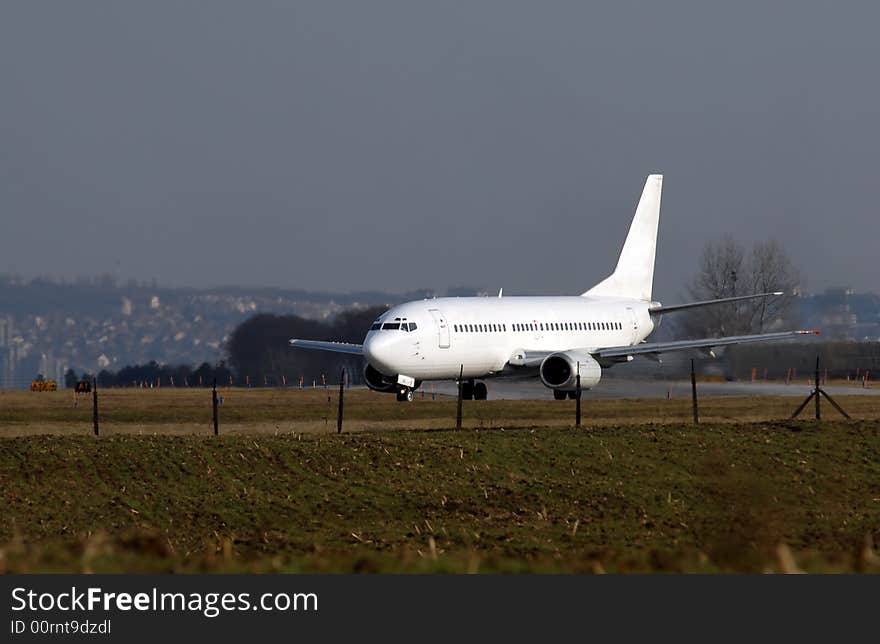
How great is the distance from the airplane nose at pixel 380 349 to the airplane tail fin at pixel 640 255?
16191mm

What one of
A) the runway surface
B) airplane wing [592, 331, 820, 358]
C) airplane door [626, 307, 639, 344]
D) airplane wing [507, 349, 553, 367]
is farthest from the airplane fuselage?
the runway surface

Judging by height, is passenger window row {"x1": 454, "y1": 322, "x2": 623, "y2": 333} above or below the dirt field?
above

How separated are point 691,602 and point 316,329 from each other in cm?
12329

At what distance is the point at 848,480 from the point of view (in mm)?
26828

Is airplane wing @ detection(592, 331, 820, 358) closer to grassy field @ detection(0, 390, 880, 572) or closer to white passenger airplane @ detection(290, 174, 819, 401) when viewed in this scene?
white passenger airplane @ detection(290, 174, 819, 401)

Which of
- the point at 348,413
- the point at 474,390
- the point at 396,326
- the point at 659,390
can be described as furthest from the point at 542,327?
the point at 348,413

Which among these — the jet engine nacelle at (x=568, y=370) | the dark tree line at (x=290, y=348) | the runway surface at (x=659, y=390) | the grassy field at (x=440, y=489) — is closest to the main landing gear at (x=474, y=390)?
the runway surface at (x=659, y=390)

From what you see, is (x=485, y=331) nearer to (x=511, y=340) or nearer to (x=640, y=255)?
(x=511, y=340)

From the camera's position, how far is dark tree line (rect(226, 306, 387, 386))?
113 m

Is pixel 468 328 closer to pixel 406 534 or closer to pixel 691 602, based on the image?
pixel 406 534

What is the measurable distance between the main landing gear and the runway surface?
764 millimetres

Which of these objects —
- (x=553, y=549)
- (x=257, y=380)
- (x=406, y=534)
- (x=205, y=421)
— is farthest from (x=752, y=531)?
(x=257, y=380)

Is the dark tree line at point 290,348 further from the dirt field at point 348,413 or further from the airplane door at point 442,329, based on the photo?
the airplane door at point 442,329

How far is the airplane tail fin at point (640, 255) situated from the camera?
62.1m
